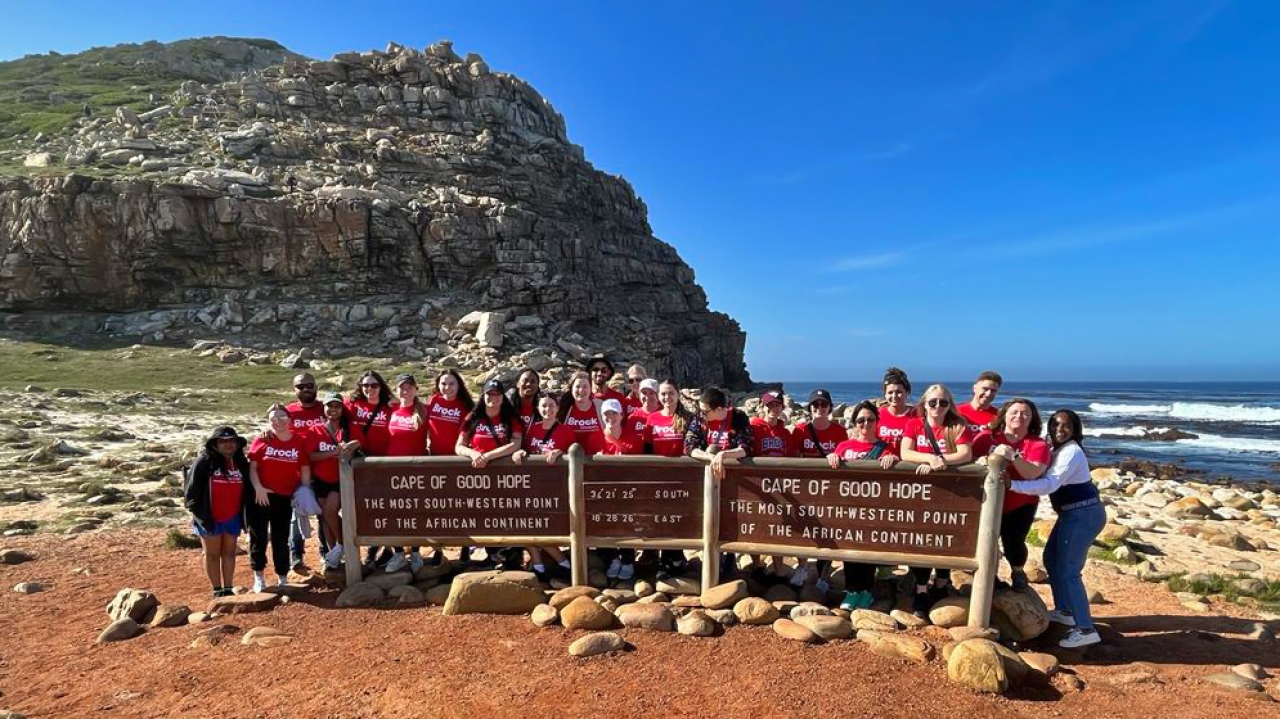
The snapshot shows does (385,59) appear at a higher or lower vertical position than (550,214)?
higher

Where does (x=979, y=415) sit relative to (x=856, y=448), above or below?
above

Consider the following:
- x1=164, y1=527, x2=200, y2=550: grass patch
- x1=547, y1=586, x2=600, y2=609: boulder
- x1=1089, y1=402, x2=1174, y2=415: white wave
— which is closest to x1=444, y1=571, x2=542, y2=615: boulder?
x1=547, y1=586, x2=600, y2=609: boulder

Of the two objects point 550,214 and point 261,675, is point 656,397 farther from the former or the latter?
point 550,214

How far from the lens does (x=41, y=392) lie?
2686 cm

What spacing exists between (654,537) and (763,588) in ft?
5.04

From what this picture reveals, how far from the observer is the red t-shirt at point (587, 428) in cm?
757

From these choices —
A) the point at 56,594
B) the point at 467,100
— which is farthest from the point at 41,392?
the point at 467,100

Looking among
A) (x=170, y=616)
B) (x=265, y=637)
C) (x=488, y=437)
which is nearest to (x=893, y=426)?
(x=488, y=437)

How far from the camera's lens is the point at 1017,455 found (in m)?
6.23

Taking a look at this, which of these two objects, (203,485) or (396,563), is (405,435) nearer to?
(396,563)

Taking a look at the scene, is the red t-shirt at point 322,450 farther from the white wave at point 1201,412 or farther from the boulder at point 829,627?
the white wave at point 1201,412

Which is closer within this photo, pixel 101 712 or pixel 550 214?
pixel 101 712

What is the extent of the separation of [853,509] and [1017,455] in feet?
5.53

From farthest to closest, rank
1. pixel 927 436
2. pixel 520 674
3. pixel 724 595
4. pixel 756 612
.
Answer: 1. pixel 724 595
2. pixel 927 436
3. pixel 756 612
4. pixel 520 674
